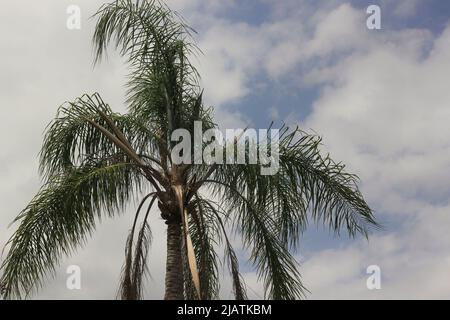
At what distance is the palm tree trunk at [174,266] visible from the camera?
11.2m

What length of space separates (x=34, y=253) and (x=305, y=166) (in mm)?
4711

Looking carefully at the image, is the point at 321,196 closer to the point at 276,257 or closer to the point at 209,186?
the point at 276,257

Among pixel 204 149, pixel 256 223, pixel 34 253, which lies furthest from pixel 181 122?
pixel 34 253

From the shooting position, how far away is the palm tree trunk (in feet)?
36.7

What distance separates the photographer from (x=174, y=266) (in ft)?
37.0

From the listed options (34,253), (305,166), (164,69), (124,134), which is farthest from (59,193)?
(305,166)

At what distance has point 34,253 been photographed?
10.6 meters
